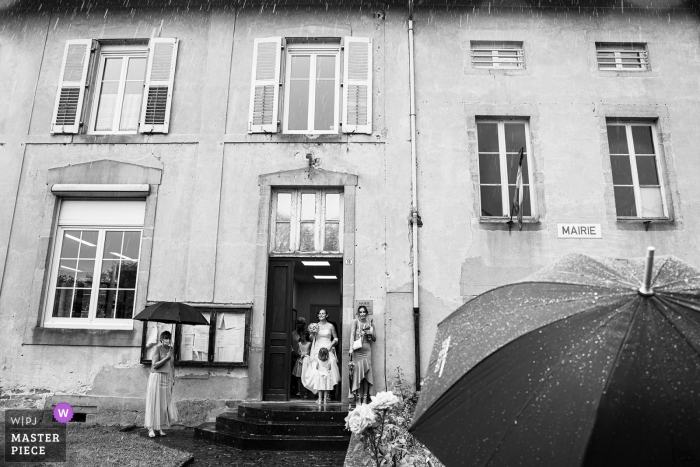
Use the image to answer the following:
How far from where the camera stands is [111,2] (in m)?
10.7

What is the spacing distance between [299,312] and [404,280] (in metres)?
7.42

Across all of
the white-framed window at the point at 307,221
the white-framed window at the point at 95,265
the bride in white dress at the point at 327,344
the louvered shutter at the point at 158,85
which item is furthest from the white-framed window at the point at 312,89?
the bride in white dress at the point at 327,344

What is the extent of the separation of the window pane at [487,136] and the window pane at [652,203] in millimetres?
2751

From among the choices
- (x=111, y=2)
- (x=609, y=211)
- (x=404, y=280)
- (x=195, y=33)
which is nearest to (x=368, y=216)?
(x=404, y=280)

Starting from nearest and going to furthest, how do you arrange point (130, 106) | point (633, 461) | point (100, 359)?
point (633, 461) → point (100, 359) → point (130, 106)

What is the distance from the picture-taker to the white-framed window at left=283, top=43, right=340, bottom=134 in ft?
33.6

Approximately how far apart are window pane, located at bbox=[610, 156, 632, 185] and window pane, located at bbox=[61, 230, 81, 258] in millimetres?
9916

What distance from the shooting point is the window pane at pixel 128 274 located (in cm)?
963

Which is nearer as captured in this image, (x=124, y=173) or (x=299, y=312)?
(x=124, y=173)

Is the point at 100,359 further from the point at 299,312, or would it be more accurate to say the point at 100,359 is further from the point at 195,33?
the point at 299,312

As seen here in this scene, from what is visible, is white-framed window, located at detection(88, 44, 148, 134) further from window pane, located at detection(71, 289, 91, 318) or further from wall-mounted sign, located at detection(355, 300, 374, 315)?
wall-mounted sign, located at detection(355, 300, 374, 315)

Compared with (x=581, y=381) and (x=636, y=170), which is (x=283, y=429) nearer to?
(x=581, y=381)

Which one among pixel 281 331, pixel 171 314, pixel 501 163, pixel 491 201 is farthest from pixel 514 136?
pixel 171 314

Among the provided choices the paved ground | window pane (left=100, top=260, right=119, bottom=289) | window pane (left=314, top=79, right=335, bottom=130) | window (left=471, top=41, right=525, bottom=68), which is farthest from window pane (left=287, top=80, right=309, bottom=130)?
the paved ground
